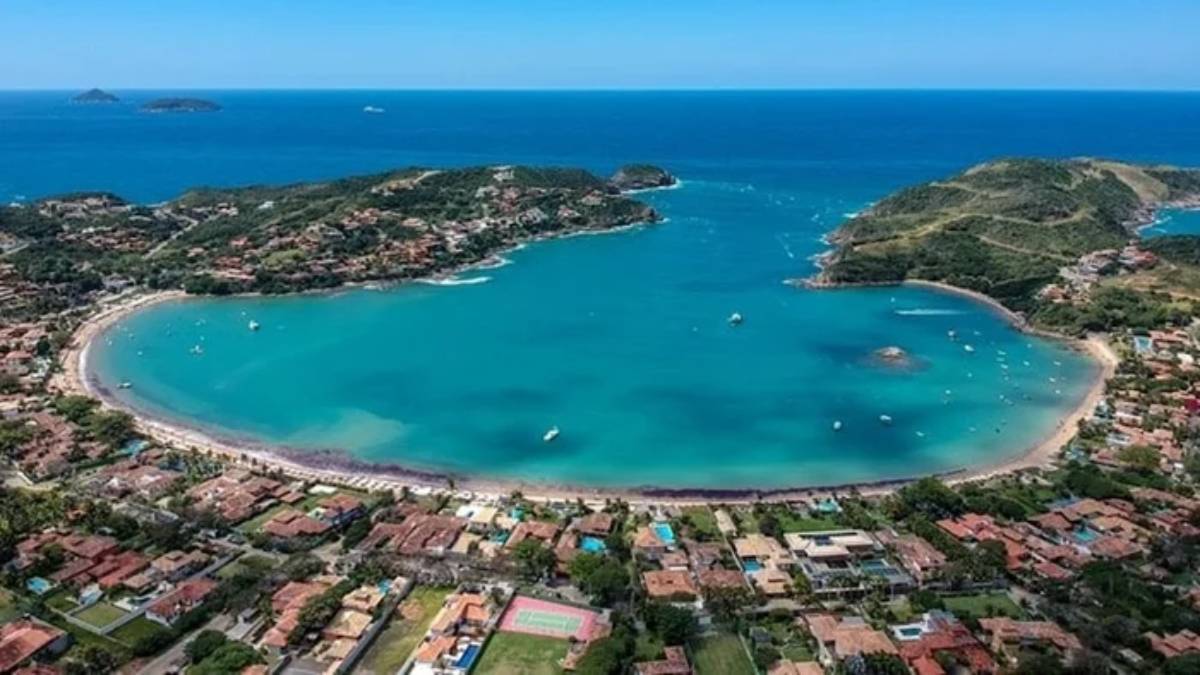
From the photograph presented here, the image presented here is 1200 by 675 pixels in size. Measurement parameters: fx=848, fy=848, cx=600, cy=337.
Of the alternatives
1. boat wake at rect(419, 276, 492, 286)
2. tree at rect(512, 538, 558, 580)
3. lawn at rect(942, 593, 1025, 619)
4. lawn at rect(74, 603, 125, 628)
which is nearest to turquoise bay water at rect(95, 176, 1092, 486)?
boat wake at rect(419, 276, 492, 286)

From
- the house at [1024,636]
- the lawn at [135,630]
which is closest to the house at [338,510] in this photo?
the lawn at [135,630]

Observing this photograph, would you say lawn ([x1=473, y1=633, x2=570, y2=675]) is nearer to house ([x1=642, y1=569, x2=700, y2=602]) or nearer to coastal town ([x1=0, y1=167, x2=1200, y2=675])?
coastal town ([x1=0, y1=167, x2=1200, y2=675])

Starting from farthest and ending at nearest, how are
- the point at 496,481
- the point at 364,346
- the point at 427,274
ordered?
the point at 427,274
the point at 364,346
the point at 496,481

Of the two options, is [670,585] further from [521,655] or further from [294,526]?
[294,526]

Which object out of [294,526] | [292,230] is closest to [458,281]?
[292,230]

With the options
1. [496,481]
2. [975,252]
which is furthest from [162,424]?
[975,252]

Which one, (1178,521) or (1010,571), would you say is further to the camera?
(1178,521)

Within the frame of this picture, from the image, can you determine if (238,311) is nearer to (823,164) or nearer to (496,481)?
(496,481)
